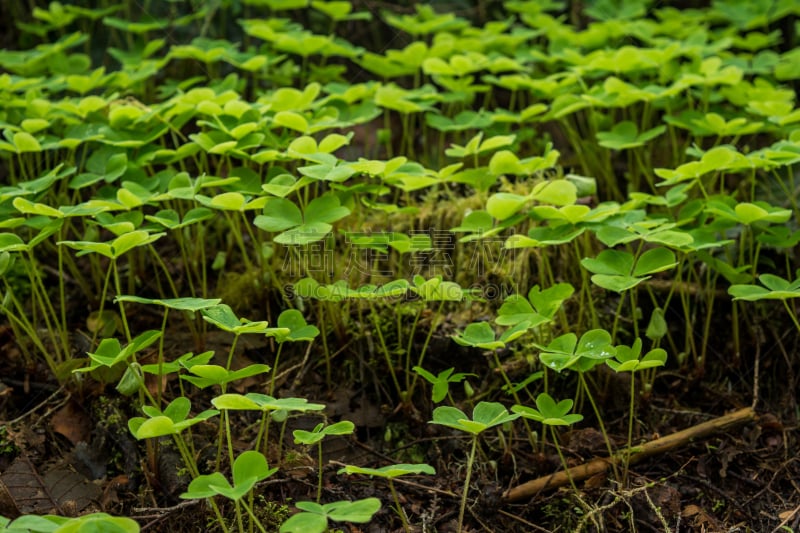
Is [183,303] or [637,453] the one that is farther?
[637,453]

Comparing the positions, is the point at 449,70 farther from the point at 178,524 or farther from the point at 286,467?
the point at 178,524

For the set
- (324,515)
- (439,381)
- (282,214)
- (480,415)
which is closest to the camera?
(324,515)

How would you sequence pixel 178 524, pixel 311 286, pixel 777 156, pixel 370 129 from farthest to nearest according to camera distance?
1. pixel 370 129
2. pixel 777 156
3. pixel 311 286
4. pixel 178 524

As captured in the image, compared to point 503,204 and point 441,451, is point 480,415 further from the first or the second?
point 503,204

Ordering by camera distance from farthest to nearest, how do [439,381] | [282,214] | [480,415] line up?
[282,214], [439,381], [480,415]

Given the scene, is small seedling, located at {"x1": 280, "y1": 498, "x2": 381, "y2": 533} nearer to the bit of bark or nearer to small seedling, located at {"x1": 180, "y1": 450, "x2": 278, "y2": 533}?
small seedling, located at {"x1": 180, "y1": 450, "x2": 278, "y2": 533}

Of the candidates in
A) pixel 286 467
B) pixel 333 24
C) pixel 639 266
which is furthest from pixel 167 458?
pixel 333 24

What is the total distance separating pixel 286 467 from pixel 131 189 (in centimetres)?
90

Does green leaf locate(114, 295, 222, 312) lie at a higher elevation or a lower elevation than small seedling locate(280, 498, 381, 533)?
higher

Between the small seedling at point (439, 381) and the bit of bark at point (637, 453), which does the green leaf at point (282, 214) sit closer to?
the small seedling at point (439, 381)

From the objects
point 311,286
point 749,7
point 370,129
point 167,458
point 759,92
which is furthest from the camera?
point 749,7

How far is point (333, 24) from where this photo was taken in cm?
329

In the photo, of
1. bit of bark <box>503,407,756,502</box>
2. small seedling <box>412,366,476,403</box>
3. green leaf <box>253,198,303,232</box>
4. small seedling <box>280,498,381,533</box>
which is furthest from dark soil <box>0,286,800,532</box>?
green leaf <box>253,198,303,232</box>

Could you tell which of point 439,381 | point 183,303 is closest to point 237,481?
point 183,303
